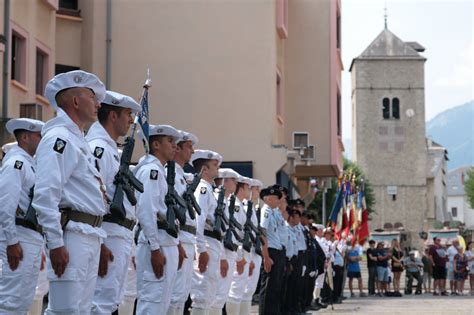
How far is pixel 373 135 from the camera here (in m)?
145

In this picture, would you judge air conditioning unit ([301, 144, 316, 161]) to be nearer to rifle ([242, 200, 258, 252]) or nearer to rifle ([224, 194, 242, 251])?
rifle ([242, 200, 258, 252])

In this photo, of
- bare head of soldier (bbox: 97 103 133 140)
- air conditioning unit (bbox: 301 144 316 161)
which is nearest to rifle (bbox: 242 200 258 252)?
→ bare head of soldier (bbox: 97 103 133 140)

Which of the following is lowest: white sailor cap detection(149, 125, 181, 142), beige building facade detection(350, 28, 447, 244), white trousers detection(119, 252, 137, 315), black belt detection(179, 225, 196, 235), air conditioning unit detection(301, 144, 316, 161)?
white trousers detection(119, 252, 137, 315)

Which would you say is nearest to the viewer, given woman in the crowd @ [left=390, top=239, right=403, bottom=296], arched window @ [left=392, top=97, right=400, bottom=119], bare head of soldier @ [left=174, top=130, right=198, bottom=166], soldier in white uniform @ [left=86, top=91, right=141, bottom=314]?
soldier in white uniform @ [left=86, top=91, right=141, bottom=314]

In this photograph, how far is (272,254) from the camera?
1652cm

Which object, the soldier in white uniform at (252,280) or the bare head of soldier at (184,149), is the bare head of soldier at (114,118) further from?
the soldier in white uniform at (252,280)

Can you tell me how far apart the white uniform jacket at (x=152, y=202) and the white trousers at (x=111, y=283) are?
34.3 inches

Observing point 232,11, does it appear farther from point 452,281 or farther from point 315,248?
point 452,281

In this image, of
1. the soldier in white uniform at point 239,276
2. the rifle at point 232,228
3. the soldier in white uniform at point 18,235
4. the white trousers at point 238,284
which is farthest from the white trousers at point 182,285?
the soldier in white uniform at point 239,276

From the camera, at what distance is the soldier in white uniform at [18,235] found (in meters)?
9.27

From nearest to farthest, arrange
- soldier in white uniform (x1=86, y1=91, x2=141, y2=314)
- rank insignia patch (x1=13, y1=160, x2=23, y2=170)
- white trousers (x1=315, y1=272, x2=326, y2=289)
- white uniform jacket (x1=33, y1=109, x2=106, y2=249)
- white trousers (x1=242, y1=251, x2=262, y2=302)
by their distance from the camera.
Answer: white uniform jacket (x1=33, y1=109, x2=106, y2=249) < soldier in white uniform (x1=86, y1=91, x2=141, y2=314) < rank insignia patch (x1=13, y1=160, x2=23, y2=170) < white trousers (x1=242, y1=251, x2=262, y2=302) < white trousers (x1=315, y1=272, x2=326, y2=289)

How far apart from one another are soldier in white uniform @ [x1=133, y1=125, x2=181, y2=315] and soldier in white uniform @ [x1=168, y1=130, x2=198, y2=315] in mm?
444

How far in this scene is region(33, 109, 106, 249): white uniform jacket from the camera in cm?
709

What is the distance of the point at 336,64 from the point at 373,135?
113607 mm
